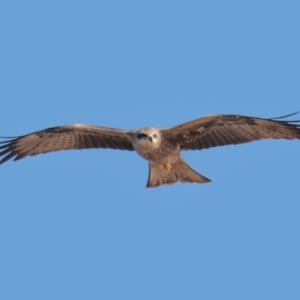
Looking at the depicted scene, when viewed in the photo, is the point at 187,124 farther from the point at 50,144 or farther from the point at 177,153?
the point at 50,144

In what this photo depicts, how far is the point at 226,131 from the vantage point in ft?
47.8

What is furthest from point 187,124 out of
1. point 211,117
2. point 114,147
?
point 114,147

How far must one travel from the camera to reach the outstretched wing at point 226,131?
14.4 metres

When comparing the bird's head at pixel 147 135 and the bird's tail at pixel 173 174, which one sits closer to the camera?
the bird's head at pixel 147 135

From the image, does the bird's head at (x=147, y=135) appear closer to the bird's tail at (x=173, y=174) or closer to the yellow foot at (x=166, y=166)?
the yellow foot at (x=166, y=166)

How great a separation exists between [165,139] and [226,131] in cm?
89

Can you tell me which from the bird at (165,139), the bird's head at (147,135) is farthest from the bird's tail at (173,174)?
the bird's head at (147,135)

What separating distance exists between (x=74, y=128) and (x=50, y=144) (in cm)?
50

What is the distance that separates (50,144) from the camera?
1527cm

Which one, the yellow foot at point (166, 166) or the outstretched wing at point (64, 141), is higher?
the outstretched wing at point (64, 141)

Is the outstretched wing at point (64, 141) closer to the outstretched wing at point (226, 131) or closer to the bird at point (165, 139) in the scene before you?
the bird at point (165, 139)

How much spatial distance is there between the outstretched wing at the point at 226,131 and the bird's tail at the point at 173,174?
0.33m

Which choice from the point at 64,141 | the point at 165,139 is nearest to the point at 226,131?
the point at 165,139

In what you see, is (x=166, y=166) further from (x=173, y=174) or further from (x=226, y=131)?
(x=226, y=131)
